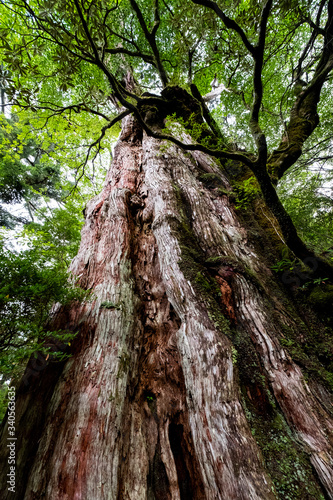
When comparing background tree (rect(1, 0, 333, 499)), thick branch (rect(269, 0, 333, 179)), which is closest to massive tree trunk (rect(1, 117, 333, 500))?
background tree (rect(1, 0, 333, 499))

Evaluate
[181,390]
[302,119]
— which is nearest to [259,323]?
[181,390]

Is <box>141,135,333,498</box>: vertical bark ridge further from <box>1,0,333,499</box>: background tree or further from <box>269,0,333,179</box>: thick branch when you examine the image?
<box>269,0,333,179</box>: thick branch

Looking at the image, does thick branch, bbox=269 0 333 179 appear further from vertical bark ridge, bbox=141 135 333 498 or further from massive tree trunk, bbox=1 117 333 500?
massive tree trunk, bbox=1 117 333 500

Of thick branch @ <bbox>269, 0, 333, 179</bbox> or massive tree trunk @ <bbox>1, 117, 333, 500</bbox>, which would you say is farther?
thick branch @ <bbox>269, 0, 333, 179</bbox>

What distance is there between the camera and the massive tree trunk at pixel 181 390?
1.42 m

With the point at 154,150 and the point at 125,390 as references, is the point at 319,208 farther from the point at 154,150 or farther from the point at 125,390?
the point at 125,390

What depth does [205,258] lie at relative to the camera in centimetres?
291

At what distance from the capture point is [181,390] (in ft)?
6.82

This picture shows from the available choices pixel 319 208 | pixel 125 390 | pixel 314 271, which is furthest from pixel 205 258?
pixel 319 208

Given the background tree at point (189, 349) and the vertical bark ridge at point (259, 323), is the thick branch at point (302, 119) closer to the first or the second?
the background tree at point (189, 349)

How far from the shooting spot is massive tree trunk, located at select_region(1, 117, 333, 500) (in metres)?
1.42

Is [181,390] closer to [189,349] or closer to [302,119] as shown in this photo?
[189,349]

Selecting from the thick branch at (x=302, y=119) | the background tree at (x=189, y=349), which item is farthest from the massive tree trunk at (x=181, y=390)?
the thick branch at (x=302, y=119)

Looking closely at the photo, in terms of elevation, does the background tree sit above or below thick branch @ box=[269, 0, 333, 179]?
below
